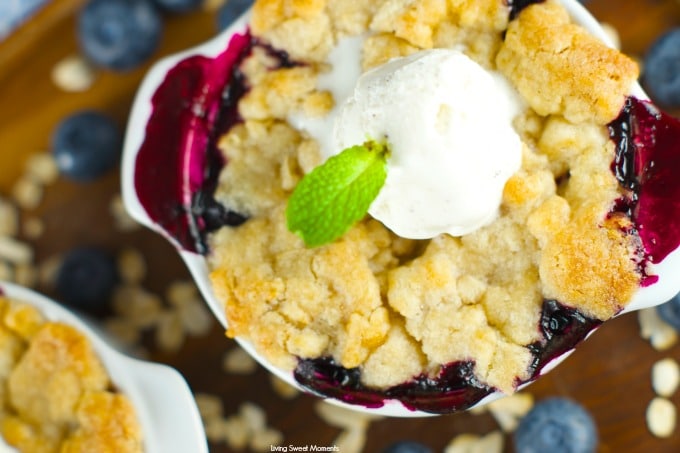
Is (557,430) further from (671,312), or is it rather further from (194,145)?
(194,145)

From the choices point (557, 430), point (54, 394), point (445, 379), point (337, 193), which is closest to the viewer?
point (337, 193)

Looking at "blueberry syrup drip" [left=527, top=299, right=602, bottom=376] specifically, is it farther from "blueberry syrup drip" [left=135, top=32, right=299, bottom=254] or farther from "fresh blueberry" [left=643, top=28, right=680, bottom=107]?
"fresh blueberry" [left=643, top=28, right=680, bottom=107]

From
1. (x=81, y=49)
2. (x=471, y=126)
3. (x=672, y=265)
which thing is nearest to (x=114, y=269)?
(x=81, y=49)

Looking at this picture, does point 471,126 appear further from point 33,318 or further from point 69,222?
point 69,222

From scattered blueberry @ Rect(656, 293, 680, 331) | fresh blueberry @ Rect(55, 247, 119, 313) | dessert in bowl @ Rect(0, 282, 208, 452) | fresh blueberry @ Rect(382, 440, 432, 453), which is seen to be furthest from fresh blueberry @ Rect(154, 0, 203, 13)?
scattered blueberry @ Rect(656, 293, 680, 331)

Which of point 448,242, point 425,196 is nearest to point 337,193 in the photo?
point 425,196

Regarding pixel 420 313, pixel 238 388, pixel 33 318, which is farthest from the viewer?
pixel 238 388

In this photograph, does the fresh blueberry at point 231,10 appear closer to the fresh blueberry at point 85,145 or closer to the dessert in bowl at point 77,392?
the fresh blueberry at point 85,145
